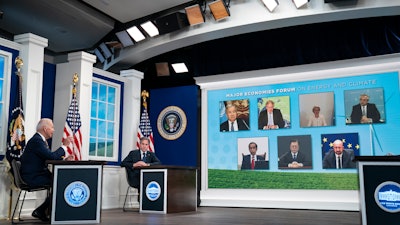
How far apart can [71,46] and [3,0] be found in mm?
2219

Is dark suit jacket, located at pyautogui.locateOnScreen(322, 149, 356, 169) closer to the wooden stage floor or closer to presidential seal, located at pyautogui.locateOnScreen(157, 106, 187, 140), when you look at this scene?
the wooden stage floor

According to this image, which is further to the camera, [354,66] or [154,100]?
[154,100]

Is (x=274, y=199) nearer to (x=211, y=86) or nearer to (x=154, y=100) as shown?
(x=211, y=86)

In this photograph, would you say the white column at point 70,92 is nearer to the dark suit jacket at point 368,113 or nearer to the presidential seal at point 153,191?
the presidential seal at point 153,191

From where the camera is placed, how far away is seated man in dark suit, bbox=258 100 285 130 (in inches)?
293

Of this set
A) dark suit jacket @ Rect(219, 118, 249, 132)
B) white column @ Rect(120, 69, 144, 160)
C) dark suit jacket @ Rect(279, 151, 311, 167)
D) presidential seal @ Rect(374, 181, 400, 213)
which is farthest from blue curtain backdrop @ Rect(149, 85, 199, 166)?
presidential seal @ Rect(374, 181, 400, 213)

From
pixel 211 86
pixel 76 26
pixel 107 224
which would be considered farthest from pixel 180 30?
pixel 107 224

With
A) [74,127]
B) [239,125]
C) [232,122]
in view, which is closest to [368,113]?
[239,125]

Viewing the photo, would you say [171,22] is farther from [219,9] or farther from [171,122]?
[171,122]

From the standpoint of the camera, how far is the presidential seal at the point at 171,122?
8336 mm

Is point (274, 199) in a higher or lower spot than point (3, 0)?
lower

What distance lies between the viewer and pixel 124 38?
7605 mm

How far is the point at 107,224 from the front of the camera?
4324 mm

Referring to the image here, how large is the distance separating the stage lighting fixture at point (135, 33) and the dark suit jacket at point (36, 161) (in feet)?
11.1
